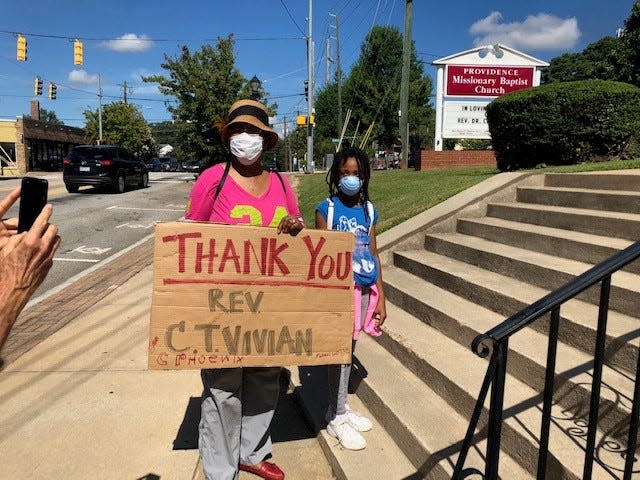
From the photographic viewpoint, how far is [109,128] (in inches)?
1991

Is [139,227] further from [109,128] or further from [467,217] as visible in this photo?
[109,128]

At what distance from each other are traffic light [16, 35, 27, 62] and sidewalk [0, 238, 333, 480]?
2108 cm

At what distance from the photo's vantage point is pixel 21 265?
1335mm

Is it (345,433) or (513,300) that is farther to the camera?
(513,300)

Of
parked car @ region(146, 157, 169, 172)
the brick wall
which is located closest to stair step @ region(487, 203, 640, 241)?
the brick wall

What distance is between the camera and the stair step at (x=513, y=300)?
2.87 m

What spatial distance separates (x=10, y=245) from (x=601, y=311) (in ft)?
6.59

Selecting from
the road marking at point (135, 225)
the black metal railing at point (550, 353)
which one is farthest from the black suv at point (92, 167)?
the black metal railing at point (550, 353)

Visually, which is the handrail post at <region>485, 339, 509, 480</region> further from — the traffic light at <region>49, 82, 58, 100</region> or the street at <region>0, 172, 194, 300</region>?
the traffic light at <region>49, 82, 58, 100</region>

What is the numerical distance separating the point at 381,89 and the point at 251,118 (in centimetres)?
4852

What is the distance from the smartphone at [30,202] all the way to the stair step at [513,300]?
282cm

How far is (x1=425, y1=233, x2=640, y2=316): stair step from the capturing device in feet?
10.8

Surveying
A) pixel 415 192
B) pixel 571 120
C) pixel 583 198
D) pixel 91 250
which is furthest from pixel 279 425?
pixel 91 250

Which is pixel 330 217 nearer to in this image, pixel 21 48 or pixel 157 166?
pixel 21 48
